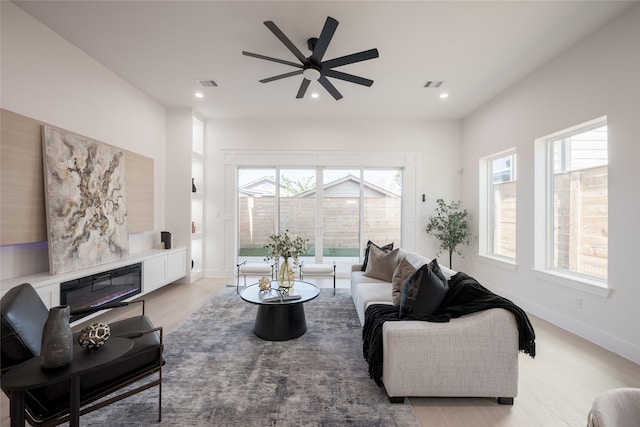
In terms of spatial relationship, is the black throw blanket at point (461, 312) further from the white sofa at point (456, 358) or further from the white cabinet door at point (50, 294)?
the white cabinet door at point (50, 294)

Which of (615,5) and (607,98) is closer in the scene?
(615,5)

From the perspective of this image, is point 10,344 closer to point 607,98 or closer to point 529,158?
point 607,98

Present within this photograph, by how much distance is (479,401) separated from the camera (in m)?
1.93

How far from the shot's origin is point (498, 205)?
4664 mm

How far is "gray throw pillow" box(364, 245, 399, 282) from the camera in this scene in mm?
3558

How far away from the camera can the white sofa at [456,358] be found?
1840 mm

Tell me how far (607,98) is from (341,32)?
2745mm

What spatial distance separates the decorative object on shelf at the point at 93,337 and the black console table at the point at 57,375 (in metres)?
0.03

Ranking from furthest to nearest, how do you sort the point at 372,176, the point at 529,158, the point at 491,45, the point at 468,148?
the point at 372,176 < the point at 468,148 < the point at 529,158 < the point at 491,45

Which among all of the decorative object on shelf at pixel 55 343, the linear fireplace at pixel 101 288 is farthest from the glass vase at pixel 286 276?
the decorative object on shelf at pixel 55 343

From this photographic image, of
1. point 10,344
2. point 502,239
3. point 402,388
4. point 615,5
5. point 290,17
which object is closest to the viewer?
point 10,344

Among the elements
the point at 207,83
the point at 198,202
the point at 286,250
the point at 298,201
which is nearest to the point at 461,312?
the point at 286,250

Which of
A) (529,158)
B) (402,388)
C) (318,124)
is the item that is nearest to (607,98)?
(529,158)

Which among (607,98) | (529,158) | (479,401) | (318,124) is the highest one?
(318,124)
